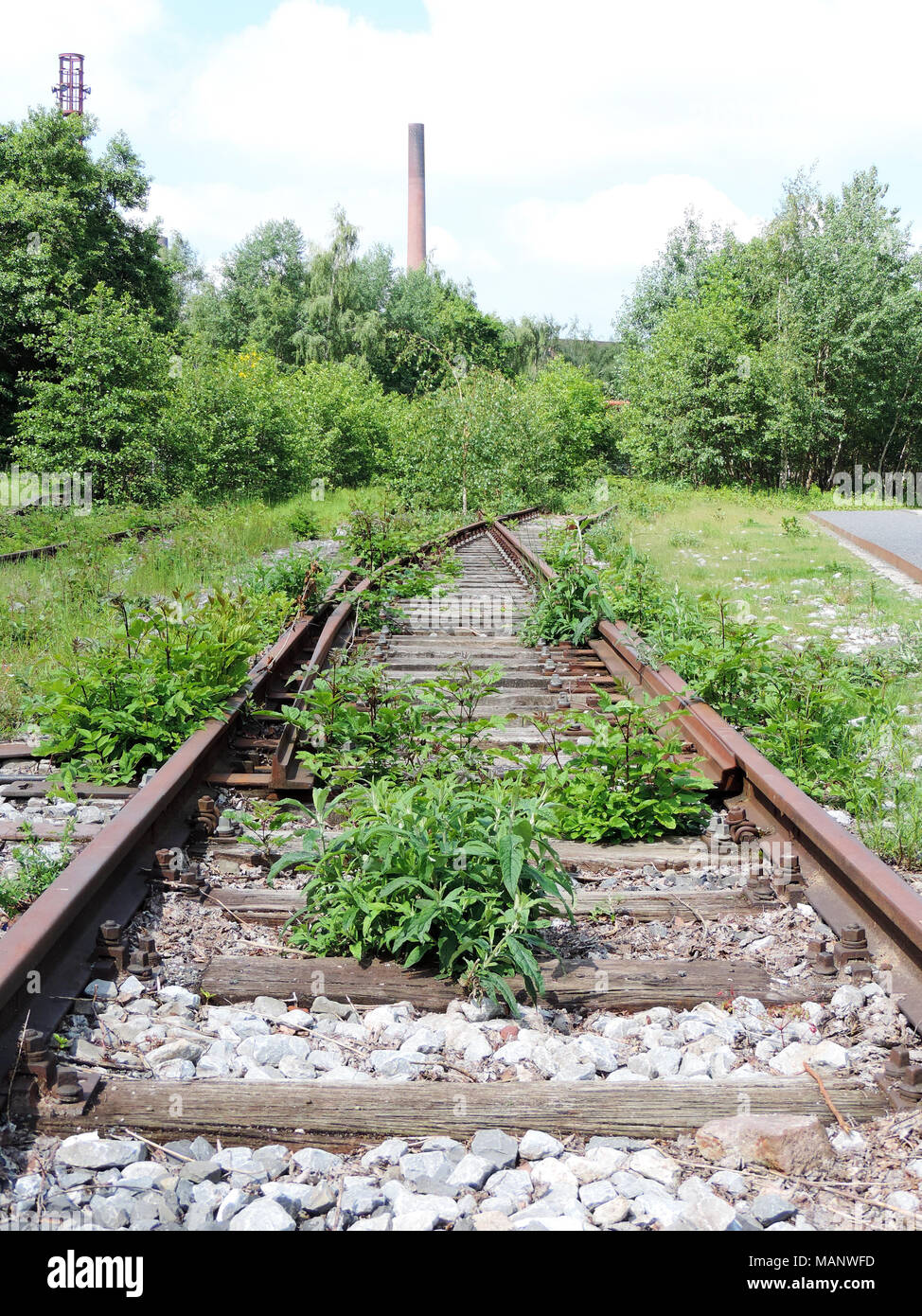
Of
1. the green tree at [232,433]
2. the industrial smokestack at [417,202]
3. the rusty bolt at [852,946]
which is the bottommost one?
the rusty bolt at [852,946]

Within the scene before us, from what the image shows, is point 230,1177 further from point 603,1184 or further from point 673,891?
point 673,891

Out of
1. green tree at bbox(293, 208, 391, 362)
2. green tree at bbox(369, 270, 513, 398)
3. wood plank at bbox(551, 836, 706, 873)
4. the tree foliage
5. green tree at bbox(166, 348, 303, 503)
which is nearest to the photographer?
wood plank at bbox(551, 836, 706, 873)

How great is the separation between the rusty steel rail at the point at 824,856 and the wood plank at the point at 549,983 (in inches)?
10.2

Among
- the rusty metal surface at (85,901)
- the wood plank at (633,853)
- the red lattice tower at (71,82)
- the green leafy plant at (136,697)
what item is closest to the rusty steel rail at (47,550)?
the green leafy plant at (136,697)

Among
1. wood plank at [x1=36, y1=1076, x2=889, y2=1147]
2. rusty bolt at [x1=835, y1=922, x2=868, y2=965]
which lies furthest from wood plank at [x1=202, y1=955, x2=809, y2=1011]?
wood plank at [x1=36, y1=1076, x2=889, y2=1147]

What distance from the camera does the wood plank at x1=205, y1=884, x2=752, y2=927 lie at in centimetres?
302

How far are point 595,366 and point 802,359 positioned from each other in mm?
29434

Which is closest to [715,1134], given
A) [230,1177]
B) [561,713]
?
[230,1177]

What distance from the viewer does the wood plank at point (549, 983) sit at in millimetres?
2549

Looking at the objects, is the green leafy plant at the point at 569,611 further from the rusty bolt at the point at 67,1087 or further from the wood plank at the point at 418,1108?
the rusty bolt at the point at 67,1087

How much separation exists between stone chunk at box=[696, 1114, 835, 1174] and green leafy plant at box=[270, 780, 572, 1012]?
1.94ft

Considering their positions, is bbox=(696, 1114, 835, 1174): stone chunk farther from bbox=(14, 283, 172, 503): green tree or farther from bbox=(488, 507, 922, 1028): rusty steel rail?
bbox=(14, 283, 172, 503): green tree

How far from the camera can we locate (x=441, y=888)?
2.65 metres

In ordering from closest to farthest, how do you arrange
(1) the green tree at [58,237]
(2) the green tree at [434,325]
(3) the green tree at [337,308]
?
(1) the green tree at [58,237], (3) the green tree at [337,308], (2) the green tree at [434,325]
